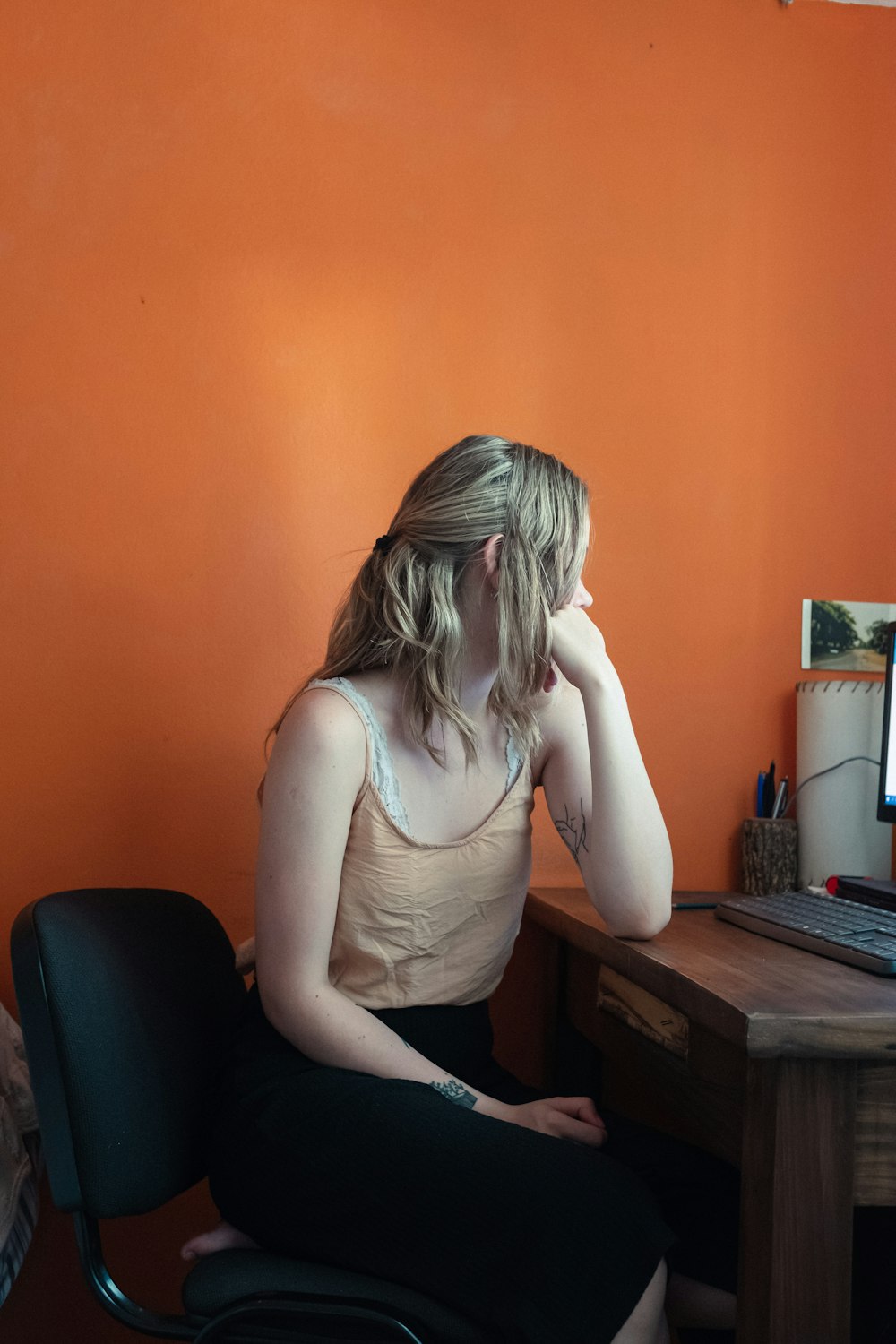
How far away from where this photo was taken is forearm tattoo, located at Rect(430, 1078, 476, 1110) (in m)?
1.14

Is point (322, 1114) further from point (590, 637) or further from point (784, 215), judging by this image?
point (784, 215)

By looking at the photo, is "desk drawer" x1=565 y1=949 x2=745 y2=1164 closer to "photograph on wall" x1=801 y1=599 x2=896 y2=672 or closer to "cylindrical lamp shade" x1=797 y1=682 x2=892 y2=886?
"cylindrical lamp shade" x1=797 y1=682 x2=892 y2=886

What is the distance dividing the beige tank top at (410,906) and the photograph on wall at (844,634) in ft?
2.82

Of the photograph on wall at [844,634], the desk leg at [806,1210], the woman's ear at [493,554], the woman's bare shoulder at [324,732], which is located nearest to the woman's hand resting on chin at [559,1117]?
the desk leg at [806,1210]

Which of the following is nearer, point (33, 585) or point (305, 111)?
A: point (33, 585)

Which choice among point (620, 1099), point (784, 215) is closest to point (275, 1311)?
point (620, 1099)

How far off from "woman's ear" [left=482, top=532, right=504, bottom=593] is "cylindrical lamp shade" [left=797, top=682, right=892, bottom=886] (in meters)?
0.75

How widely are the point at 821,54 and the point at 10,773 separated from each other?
6.29 feet

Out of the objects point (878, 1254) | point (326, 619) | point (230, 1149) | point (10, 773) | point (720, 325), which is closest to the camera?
point (230, 1149)

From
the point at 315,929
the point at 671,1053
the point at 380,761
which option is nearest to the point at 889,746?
the point at 671,1053

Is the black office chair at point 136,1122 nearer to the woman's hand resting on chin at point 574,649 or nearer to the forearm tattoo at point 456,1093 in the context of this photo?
the forearm tattoo at point 456,1093

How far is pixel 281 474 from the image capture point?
5.77 ft

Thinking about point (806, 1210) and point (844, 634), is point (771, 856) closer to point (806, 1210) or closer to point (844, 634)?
point (844, 634)

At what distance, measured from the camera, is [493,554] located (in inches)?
51.8
